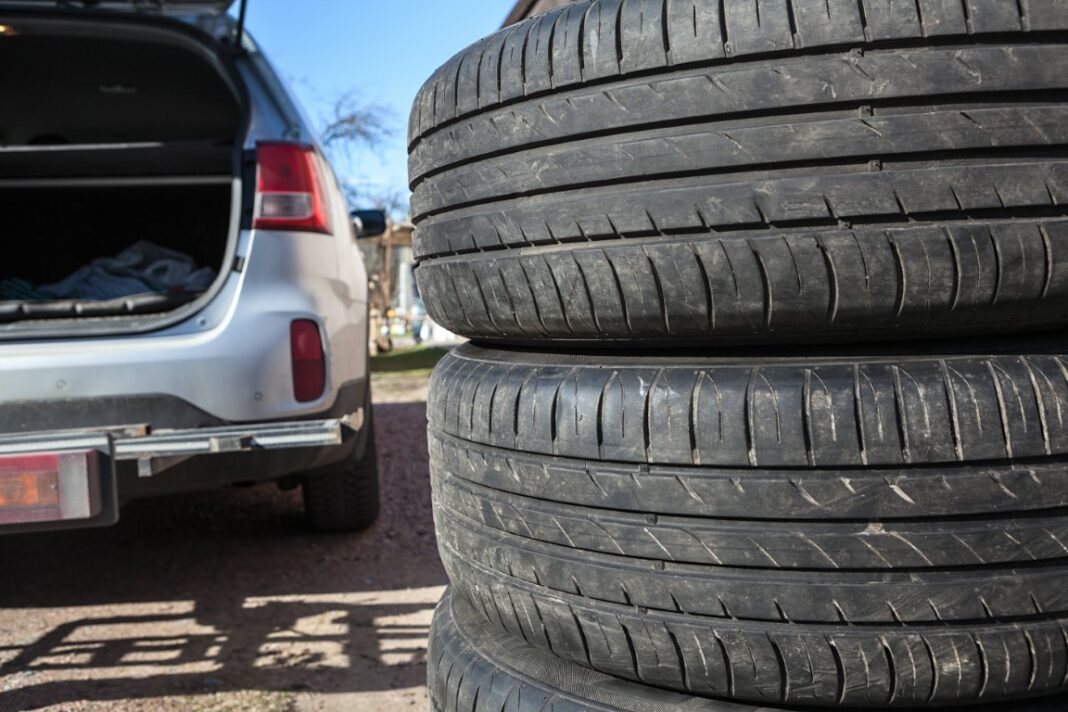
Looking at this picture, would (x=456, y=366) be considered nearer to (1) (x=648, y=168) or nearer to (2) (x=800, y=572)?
(1) (x=648, y=168)

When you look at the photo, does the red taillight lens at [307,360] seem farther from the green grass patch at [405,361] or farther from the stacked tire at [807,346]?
the green grass patch at [405,361]

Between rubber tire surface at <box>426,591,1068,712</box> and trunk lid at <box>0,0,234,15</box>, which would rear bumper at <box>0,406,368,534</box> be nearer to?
rubber tire surface at <box>426,591,1068,712</box>

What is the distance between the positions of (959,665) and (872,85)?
0.75 m

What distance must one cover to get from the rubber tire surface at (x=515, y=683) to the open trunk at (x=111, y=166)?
84.3 inches

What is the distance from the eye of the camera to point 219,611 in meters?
2.95

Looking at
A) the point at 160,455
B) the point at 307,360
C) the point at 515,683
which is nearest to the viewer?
the point at 515,683

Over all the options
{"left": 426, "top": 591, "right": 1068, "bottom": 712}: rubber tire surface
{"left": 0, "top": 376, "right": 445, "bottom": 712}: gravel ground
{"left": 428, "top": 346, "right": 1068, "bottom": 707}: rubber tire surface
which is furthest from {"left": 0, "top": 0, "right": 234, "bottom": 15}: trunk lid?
{"left": 428, "top": 346, "right": 1068, "bottom": 707}: rubber tire surface

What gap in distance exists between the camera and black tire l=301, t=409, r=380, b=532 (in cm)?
357

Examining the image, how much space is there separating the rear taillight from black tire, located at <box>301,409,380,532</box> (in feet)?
3.35

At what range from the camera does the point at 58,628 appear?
9.20 feet

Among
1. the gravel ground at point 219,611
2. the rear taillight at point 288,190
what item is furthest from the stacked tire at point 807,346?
the rear taillight at point 288,190

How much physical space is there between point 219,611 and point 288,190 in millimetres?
1330

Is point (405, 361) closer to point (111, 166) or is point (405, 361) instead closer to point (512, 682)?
point (111, 166)

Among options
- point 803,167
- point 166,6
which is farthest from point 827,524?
point 166,6
